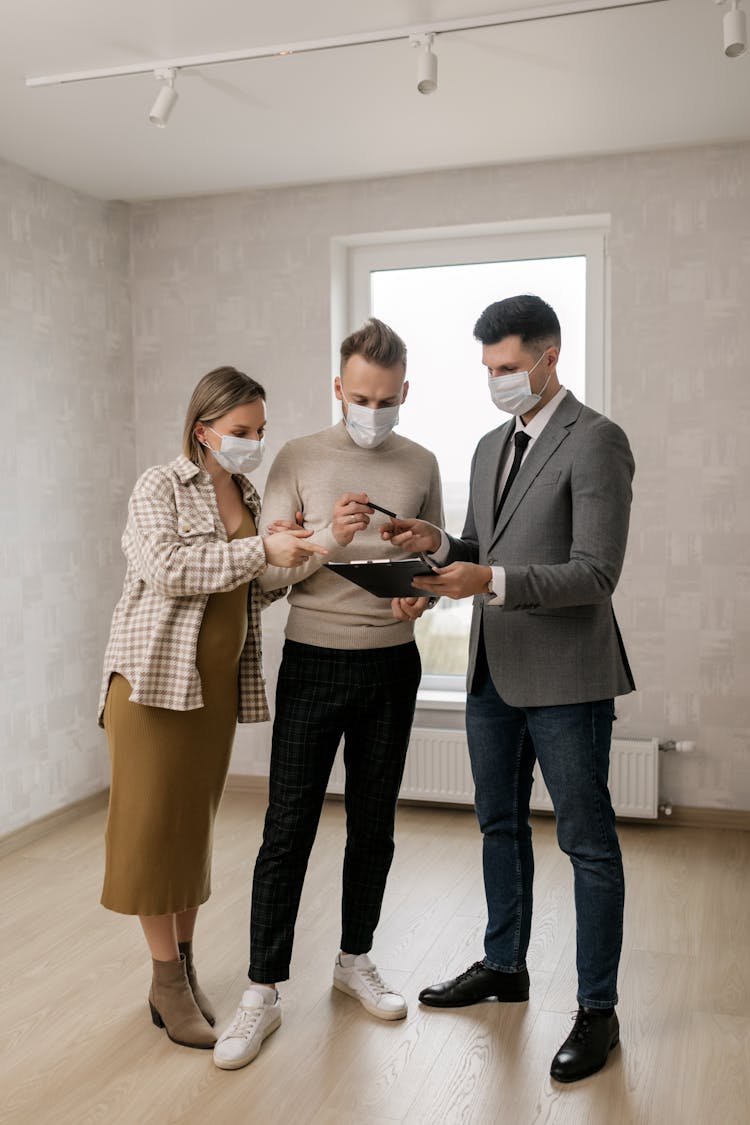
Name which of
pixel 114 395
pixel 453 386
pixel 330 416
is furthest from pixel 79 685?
pixel 453 386

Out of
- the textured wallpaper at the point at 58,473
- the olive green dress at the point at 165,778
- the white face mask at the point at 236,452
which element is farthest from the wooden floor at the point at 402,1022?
the white face mask at the point at 236,452

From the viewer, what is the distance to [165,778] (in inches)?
85.1

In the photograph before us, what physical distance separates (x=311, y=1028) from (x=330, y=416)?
238 cm

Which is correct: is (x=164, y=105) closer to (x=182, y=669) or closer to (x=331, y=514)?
(x=331, y=514)

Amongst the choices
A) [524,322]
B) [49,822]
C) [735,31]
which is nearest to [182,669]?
[524,322]

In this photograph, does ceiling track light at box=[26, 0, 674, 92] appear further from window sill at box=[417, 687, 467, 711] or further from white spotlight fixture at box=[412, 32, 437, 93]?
window sill at box=[417, 687, 467, 711]

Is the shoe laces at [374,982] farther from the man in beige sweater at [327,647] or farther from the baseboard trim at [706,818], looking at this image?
the baseboard trim at [706,818]

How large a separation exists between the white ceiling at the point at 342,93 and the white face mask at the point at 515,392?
3.29ft

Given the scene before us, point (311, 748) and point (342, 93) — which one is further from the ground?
point (342, 93)

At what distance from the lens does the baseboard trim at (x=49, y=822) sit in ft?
11.8

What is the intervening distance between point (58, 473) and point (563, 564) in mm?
2413

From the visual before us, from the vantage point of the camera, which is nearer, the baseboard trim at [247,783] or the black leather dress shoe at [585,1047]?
the black leather dress shoe at [585,1047]

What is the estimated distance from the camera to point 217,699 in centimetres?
221

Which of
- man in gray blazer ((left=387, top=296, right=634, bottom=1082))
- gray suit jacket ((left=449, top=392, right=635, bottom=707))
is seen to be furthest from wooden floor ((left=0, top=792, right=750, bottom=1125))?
gray suit jacket ((left=449, top=392, right=635, bottom=707))
